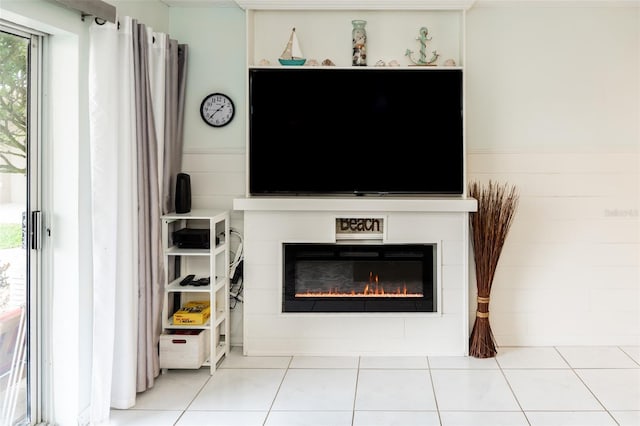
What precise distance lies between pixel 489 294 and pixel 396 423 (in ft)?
4.44

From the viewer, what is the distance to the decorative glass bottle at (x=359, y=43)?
12.5 ft

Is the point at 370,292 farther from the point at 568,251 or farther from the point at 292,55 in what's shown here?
the point at 292,55

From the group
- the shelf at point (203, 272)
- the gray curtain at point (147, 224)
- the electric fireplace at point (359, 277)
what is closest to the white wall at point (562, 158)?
the electric fireplace at point (359, 277)

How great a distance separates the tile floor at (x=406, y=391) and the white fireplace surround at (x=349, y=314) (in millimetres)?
106

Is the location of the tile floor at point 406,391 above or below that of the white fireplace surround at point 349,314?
below

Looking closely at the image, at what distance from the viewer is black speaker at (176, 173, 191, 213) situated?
3.63m

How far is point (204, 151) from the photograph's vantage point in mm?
3980

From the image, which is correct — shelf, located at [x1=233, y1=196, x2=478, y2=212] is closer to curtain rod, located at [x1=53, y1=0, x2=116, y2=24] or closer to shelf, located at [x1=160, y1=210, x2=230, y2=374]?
shelf, located at [x1=160, y1=210, x2=230, y2=374]

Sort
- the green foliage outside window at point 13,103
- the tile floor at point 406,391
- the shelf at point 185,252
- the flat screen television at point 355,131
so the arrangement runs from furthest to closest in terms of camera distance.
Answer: the flat screen television at point 355,131, the shelf at point 185,252, the tile floor at point 406,391, the green foliage outside window at point 13,103

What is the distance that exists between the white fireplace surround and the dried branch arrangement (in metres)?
0.08

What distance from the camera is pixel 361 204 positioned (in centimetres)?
368

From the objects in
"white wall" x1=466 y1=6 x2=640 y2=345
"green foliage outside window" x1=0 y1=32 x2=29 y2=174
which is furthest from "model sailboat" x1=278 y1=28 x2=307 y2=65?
"green foliage outside window" x1=0 y1=32 x2=29 y2=174

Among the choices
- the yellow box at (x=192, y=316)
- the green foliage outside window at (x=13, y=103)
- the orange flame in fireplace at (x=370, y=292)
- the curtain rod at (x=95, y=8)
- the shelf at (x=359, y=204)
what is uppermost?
the curtain rod at (x=95, y=8)

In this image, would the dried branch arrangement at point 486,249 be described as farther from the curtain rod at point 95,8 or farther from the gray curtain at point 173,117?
the curtain rod at point 95,8
